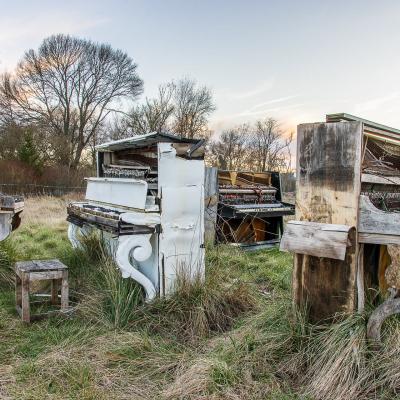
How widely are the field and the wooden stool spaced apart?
0.35ft

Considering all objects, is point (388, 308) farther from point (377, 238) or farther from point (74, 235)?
point (74, 235)

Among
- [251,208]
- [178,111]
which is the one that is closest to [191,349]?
[251,208]

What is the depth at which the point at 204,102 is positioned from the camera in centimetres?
2819

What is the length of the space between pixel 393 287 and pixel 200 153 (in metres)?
1.98

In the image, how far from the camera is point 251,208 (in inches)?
254

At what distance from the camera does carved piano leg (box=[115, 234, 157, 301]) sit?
11.1 ft

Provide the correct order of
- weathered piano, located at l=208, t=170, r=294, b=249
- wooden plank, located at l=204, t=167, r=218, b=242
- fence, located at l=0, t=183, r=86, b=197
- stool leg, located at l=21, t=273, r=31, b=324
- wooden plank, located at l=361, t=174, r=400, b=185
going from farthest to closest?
fence, located at l=0, t=183, r=86, b=197 < weathered piano, located at l=208, t=170, r=294, b=249 < wooden plank, located at l=204, t=167, r=218, b=242 < stool leg, located at l=21, t=273, r=31, b=324 < wooden plank, located at l=361, t=174, r=400, b=185

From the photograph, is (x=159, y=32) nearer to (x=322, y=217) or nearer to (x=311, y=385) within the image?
(x=322, y=217)

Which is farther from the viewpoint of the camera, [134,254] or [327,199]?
[134,254]

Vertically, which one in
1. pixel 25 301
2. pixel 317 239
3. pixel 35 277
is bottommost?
pixel 25 301

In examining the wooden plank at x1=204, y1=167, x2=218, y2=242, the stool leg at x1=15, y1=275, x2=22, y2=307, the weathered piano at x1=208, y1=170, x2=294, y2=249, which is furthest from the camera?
the weathered piano at x1=208, y1=170, x2=294, y2=249

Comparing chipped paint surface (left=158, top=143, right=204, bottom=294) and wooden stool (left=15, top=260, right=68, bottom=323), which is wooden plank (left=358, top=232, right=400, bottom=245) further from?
wooden stool (left=15, top=260, right=68, bottom=323)

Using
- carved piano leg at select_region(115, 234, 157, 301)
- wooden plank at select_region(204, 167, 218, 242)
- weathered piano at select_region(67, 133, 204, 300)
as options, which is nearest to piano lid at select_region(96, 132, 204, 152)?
weathered piano at select_region(67, 133, 204, 300)

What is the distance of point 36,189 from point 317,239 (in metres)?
17.2
